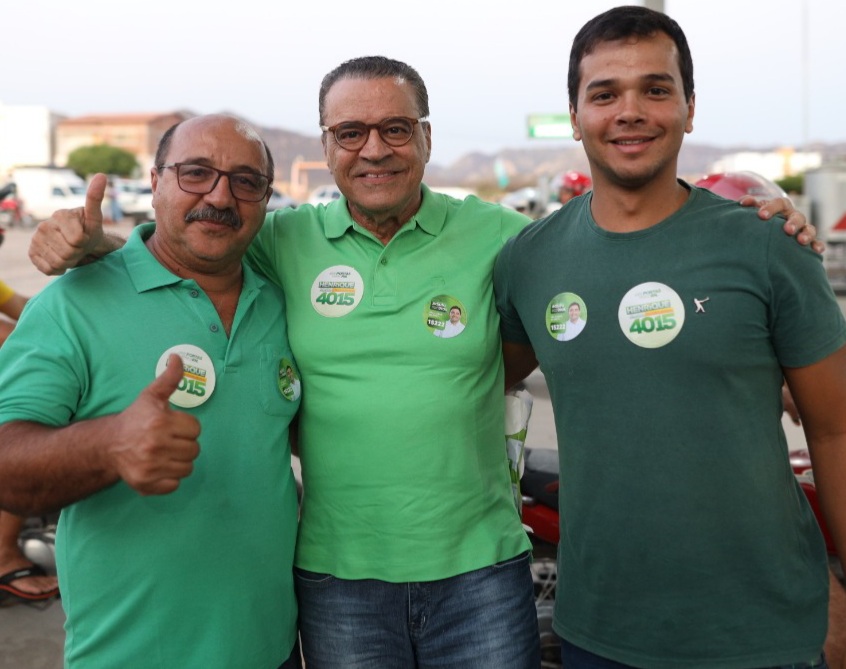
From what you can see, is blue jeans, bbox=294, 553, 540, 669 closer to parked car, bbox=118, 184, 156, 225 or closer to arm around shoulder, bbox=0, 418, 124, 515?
arm around shoulder, bbox=0, 418, 124, 515

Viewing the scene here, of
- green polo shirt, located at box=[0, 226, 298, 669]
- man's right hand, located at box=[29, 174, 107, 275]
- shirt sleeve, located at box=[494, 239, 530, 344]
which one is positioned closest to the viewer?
green polo shirt, located at box=[0, 226, 298, 669]

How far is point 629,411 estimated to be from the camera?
211cm

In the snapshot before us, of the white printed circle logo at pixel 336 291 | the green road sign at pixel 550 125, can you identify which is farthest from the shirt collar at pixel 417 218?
the green road sign at pixel 550 125

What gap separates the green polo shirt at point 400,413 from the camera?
8.16 ft

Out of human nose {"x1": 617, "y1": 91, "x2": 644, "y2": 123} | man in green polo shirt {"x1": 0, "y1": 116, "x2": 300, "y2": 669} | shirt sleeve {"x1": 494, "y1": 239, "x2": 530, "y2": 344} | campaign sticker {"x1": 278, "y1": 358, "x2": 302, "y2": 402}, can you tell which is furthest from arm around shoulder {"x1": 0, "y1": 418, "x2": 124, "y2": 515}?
human nose {"x1": 617, "y1": 91, "x2": 644, "y2": 123}

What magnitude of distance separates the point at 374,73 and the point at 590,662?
5.74ft

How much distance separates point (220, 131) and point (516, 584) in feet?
5.10

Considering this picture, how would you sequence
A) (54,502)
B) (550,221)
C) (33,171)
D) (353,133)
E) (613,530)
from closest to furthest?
(54,502), (613,530), (550,221), (353,133), (33,171)

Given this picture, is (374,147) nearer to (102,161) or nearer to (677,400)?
(677,400)

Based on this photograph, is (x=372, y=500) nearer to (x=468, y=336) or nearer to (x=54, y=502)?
(x=468, y=336)

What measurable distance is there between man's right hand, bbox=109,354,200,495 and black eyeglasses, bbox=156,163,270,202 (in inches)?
29.1

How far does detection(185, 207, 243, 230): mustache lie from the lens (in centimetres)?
243

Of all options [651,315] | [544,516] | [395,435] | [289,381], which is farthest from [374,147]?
[544,516]

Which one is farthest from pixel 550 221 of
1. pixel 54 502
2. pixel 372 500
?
pixel 54 502
